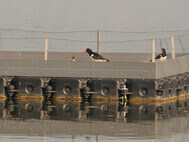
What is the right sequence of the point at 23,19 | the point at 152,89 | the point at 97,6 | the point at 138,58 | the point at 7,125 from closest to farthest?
the point at 7,125 → the point at 152,89 → the point at 138,58 → the point at 23,19 → the point at 97,6

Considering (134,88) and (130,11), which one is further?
(130,11)

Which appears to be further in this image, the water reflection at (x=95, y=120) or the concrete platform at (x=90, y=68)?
the concrete platform at (x=90, y=68)

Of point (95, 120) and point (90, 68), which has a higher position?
point (90, 68)

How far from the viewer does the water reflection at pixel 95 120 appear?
3834 cm

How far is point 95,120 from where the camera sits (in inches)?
1636

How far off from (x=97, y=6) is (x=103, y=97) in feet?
289

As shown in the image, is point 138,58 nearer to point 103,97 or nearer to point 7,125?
point 103,97

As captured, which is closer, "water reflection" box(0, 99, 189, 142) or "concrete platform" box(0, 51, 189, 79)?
"water reflection" box(0, 99, 189, 142)

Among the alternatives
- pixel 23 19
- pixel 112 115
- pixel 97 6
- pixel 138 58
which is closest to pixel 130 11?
pixel 97 6

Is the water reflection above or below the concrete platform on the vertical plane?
below

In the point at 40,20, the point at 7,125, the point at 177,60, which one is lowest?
the point at 7,125

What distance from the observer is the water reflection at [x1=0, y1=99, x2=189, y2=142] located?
38.3 metres

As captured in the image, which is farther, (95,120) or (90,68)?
(90,68)

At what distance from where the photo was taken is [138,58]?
166 feet
